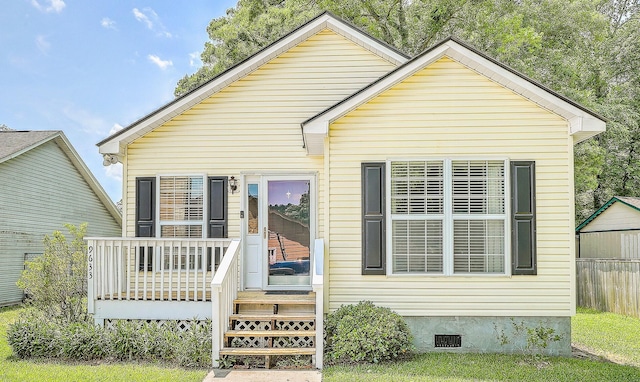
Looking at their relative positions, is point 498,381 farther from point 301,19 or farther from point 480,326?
point 301,19

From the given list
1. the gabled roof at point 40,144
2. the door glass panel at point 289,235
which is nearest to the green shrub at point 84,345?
the door glass panel at point 289,235

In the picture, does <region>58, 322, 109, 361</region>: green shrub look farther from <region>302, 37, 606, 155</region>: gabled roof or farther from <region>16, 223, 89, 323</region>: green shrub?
<region>302, 37, 606, 155</region>: gabled roof

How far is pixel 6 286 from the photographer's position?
527 inches

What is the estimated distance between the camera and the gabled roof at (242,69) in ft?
27.4

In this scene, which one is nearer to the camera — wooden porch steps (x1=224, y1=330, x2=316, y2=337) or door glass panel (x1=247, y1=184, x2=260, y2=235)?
wooden porch steps (x1=224, y1=330, x2=316, y2=337)

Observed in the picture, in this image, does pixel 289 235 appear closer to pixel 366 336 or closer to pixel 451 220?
pixel 366 336

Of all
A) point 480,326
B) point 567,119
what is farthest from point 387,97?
point 480,326

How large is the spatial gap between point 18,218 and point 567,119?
14.3m

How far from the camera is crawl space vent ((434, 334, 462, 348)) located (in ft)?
23.3

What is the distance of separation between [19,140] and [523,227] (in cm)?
1473

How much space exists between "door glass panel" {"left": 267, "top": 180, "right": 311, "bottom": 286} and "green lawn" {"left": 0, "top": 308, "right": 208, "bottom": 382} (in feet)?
8.72

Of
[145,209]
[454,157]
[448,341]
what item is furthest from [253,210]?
[448,341]

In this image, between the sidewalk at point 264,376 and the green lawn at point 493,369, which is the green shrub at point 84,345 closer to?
the sidewalk at point 264,376

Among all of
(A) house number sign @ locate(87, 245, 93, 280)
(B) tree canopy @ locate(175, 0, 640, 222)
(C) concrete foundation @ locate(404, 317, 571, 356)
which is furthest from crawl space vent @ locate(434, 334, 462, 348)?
(B) tree canopy @ locate(175, 0, 640, 222)
